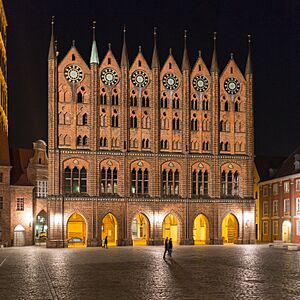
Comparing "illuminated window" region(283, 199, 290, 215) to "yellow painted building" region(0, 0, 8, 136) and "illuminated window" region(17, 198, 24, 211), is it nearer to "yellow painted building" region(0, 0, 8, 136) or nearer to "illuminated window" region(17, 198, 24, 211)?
"illuminated window" region(17, 198, 24, 211)

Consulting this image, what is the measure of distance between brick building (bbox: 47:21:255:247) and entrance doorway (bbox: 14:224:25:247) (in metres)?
6.96

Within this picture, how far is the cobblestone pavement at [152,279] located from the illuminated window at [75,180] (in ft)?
94.5

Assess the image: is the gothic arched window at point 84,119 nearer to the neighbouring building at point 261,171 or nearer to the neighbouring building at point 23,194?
the neighbouring building at point 23,194

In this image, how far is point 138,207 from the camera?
77.4 meters

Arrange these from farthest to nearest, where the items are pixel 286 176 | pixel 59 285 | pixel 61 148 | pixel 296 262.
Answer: pixel 286 176
pixel 61 148
pixel 296 262
pixel 59 285

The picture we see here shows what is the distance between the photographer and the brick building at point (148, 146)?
75.6 meters

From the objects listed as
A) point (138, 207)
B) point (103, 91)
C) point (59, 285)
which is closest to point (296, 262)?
point (59, 285)

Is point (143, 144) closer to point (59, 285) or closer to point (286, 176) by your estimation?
point (286, 176)

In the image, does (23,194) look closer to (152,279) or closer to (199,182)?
(199,182)

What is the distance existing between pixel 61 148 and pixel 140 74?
14724 mm

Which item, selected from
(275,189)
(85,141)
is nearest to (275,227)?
(275,189)

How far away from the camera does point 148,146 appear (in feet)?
259

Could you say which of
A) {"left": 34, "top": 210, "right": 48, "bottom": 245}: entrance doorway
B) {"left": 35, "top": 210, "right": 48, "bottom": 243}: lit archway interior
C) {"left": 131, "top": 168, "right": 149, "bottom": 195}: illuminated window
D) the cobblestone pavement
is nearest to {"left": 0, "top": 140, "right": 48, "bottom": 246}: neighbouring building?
{"left": 34, "top": 210, "right": 48, "bottom": 245}: entrance doorway

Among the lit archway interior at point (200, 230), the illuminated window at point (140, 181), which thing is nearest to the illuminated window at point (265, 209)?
the lit archway interior at point (200, 230)
